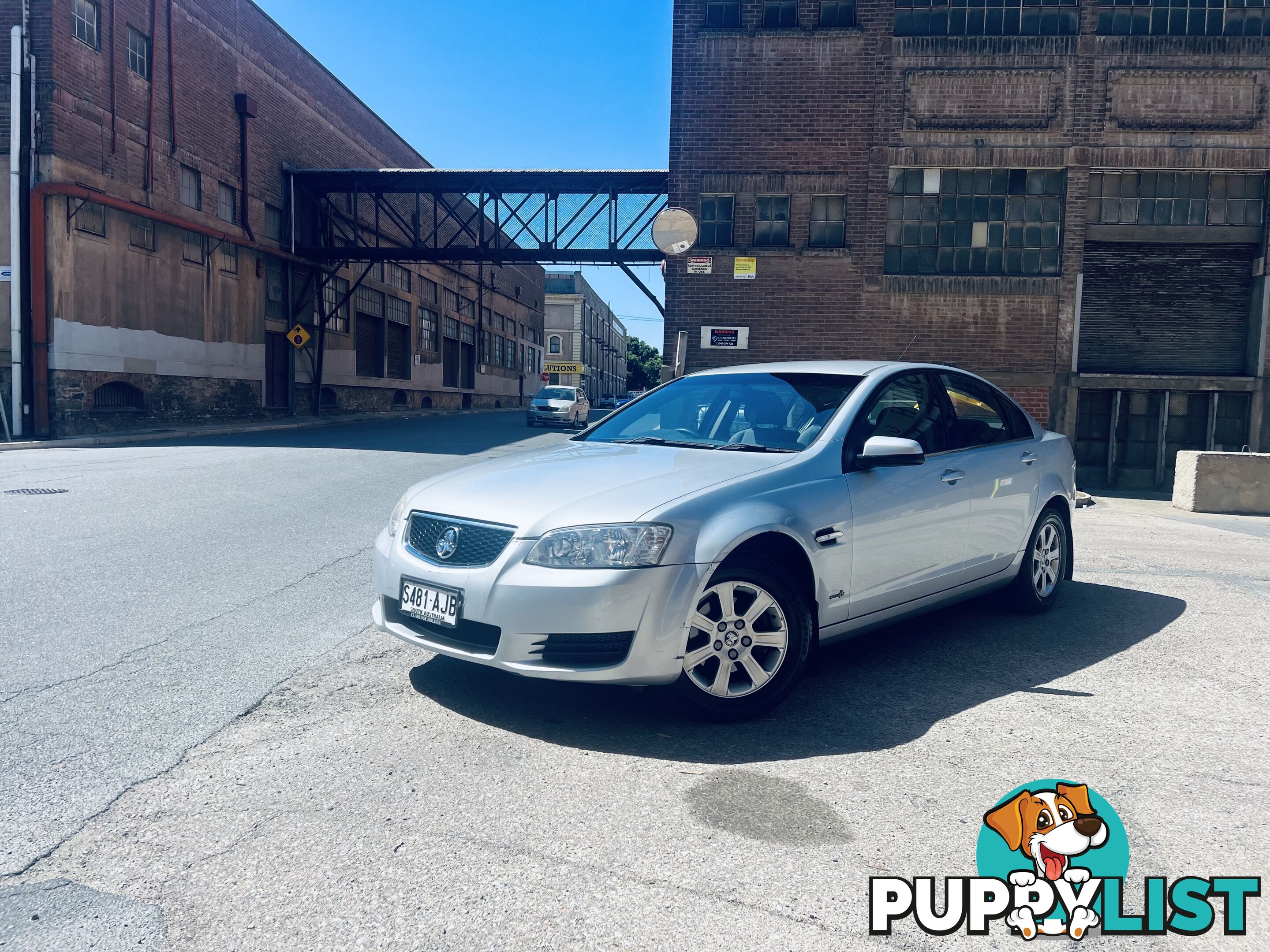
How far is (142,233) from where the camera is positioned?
22094 mm

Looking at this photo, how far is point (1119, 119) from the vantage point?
621 inches

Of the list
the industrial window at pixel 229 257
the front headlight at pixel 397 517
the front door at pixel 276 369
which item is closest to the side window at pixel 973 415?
the front headlight at pixel 397 517

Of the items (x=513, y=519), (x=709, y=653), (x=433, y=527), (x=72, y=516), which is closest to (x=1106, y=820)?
(x=709, y=653)

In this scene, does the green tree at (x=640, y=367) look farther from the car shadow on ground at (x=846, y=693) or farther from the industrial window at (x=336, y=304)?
the car shadow on ground at (x=846, y=693)

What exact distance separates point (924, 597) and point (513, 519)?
2.28 meters

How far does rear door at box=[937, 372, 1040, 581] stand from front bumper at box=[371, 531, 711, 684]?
2.19 meters

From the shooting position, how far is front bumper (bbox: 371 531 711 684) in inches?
139

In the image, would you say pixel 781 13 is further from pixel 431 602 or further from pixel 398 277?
pixel 398 277

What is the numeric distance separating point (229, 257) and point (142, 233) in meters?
4.12

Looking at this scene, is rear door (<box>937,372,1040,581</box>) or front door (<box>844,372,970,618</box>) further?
rear door (<box>937,372,1040,581</box>)

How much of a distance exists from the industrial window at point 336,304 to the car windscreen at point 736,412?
28742 mm

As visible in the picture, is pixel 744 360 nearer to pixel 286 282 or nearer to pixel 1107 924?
pixel 1107 924

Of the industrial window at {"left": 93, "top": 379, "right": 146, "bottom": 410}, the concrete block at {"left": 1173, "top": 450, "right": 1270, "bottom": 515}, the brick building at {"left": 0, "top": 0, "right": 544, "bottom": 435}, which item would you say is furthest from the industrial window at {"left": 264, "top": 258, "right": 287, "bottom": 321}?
the concrete block at {"left": 1173, "top": 450, "right": 1270, "bottom": 515}

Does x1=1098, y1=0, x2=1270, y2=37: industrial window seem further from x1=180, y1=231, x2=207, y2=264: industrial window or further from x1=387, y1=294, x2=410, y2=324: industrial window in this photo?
x1=387, y1=294, x2=410, y2=324: industrial window
